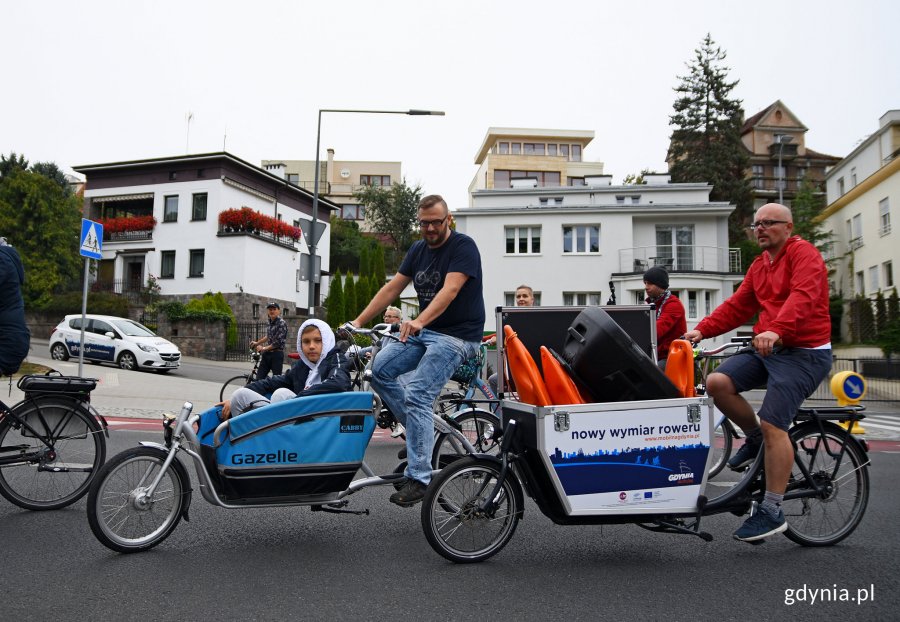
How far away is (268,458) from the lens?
438 cm

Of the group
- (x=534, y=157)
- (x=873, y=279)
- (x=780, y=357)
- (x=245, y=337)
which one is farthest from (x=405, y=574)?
(x=534, y=157)

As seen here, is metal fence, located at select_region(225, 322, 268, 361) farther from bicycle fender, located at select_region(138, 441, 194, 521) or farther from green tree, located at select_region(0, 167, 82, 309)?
bicycle fender, located at select_region(138, 441, 194, 521)

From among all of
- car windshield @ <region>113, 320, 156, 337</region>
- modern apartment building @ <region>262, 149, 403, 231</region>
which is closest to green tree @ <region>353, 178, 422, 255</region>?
modern apartment building @ <region>262, 149, 403, 231</region>

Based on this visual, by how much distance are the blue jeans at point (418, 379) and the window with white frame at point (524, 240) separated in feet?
111

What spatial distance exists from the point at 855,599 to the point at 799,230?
4610 cm

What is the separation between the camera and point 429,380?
4.91 metres

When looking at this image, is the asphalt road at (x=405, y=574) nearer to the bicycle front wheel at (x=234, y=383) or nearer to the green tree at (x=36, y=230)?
the bicycle front wheel at (x=234, y=383)

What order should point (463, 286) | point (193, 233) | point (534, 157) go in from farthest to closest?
1. point (534, 157)
2. point (193, 233)
3. point (463, 286)

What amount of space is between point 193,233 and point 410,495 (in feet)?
128

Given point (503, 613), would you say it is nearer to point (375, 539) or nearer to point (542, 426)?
point (542, 426)

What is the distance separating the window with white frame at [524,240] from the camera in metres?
38.6

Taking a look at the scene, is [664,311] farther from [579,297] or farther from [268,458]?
[579,297]

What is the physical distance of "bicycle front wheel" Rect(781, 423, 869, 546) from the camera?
464cm

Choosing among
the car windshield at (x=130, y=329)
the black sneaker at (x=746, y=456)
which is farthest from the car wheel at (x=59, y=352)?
the black sneaker at (x=746, y=456)
